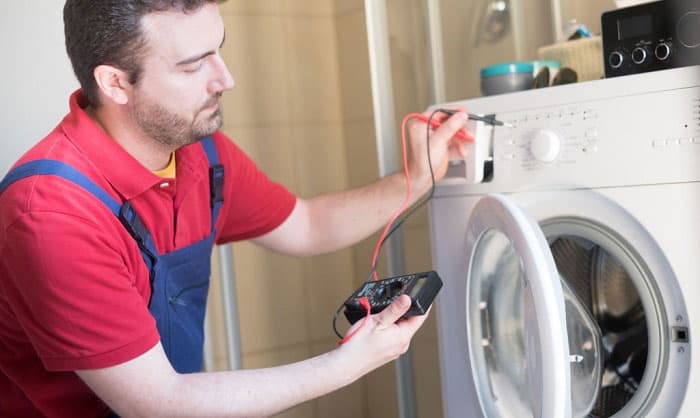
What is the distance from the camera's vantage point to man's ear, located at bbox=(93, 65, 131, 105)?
1484 millimetres

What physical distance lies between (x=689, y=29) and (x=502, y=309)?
0.59 meters

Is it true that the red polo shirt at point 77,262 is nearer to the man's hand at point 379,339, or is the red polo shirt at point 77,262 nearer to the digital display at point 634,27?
the man's hand at point 379,339

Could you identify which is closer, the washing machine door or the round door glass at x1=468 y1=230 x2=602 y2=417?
the washing machine door

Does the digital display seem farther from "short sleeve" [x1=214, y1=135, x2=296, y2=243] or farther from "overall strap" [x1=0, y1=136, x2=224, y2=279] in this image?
"overall strap" [x1=0, y1=136, x2=224, y2=279]

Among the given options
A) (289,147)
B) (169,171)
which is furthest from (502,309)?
(289,147)

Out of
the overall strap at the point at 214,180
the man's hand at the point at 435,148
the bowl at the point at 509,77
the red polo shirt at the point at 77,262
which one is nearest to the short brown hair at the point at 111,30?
the red polo shirt at the point at 77,262

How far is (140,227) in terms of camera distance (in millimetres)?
1478

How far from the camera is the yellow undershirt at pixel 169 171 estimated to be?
160 cm

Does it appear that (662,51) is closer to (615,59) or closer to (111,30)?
(615,59)

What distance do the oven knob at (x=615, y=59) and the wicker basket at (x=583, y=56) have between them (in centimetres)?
15

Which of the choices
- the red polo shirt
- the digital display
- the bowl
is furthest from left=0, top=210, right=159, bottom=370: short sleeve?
the digital display

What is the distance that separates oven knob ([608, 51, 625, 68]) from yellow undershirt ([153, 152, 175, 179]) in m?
0.80

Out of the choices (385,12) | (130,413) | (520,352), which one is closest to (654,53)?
(520,352)

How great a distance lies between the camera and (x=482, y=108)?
5.23 feet
